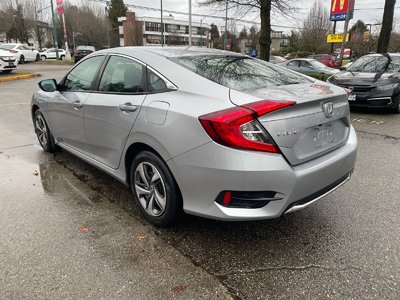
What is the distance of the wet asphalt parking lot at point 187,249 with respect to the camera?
224 cm

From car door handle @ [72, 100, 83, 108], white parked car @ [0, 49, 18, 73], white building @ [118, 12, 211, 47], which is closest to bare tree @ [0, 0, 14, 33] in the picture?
white building @ [118, 12, 211, 47]

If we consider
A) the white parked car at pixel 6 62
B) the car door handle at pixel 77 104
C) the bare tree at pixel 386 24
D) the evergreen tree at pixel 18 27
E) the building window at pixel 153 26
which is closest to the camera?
the car door handle at pixel 77 104

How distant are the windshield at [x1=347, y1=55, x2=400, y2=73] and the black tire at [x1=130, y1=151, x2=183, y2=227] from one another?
25.8 ft

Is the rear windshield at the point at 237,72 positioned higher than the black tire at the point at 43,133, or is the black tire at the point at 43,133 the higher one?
the rear windshield at the point at 237,72

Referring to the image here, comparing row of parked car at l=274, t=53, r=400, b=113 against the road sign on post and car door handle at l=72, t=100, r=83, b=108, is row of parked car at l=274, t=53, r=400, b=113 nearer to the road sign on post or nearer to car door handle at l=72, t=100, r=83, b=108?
car door handle at l=72, t=100, r=83, b=108

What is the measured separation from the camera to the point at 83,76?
12.9ft

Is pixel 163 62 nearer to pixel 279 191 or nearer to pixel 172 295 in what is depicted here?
pixel 279 191

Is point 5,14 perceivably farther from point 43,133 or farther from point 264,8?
point 43,133

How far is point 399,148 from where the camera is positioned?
5.48m

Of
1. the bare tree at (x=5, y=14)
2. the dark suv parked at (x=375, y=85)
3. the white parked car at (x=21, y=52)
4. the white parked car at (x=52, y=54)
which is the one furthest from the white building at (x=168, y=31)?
the dark suv parked at (x=375, y=85)

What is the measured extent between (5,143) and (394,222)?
223 inches

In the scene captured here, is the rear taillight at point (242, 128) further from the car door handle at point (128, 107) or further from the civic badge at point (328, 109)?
the car door handle at point (128, 107)

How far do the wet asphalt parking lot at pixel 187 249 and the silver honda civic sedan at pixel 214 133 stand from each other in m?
0.35

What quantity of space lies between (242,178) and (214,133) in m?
0.35
